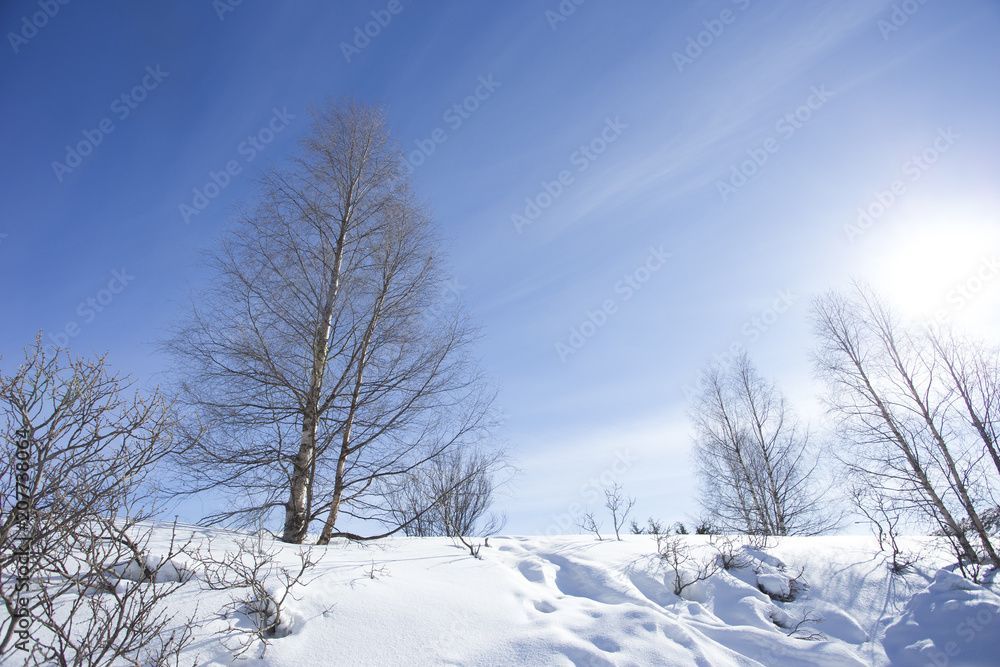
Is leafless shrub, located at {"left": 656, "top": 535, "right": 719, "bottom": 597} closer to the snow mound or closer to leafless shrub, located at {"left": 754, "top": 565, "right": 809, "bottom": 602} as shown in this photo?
leafless shrub, located at {"left": 754, "top": 565, "right": 809, "bottom": 602}

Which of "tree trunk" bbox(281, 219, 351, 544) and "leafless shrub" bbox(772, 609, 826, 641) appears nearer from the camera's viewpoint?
"leafless shrub" bbox(772, 609, 826, 641)

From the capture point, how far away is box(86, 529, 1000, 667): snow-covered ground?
11.0ft

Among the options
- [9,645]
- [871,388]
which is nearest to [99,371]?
[9,645]

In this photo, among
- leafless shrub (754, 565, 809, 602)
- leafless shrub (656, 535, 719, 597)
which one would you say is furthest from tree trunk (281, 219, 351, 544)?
leafless shrub (754, 565, 809, 602)

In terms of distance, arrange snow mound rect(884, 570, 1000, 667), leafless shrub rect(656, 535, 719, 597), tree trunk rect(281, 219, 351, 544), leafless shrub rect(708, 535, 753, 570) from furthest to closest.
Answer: leafless shrub rect(708, 535, 753, 570), tree trunk rect(281, 219, 351, 544), leafless shrub rect(656, 535, 719, 597), snow mound rect(884, 570, 1000, 667)

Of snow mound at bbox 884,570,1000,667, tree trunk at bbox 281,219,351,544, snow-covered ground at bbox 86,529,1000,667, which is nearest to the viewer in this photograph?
snow-covered ground at bbox 86,529,1000,667

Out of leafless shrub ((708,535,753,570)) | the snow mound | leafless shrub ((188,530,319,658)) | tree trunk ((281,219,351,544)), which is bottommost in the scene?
the snow mound

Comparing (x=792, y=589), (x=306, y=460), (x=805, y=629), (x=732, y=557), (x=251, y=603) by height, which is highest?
(x=306, y=460)

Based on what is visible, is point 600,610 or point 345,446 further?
point 345,446

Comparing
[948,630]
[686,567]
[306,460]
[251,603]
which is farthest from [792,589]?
[306,460]

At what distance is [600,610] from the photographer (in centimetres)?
434

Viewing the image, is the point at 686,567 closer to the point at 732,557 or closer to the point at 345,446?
the point at 732,557

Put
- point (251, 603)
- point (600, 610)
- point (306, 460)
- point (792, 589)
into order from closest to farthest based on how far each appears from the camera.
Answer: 1. point (251, 603)
2. point (600, 610)
3. point (792, 589)
4. point (306, 460)

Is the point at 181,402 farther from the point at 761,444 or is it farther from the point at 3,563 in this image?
the point at 761,444
